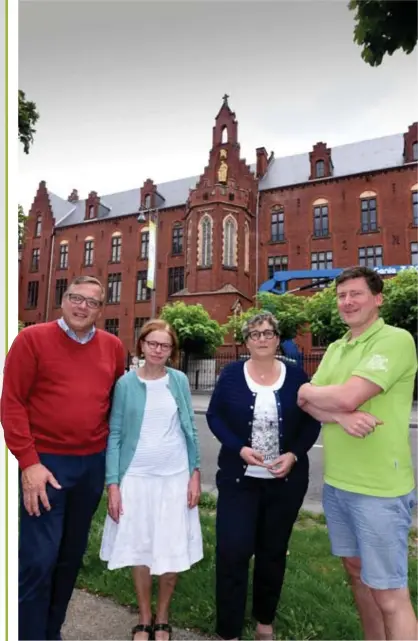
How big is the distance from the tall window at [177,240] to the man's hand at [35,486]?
102ft

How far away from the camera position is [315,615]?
237cm

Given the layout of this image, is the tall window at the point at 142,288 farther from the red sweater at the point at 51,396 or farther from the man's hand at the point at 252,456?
the man's hand at the point at 252,456

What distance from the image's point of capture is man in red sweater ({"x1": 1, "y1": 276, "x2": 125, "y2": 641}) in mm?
1940

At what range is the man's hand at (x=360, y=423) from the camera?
171cm

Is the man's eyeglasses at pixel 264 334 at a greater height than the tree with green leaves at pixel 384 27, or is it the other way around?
the tree with green leaves at pixel 384 27

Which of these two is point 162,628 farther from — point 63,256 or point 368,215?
point 63,256

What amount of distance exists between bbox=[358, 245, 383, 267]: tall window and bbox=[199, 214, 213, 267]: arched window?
1026 cm

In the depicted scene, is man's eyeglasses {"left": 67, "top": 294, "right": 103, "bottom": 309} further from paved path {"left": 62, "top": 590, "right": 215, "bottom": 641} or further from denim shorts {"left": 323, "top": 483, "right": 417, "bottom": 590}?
paved path {"left": 62, "top": 590, "right": 215, "bottom": 641}

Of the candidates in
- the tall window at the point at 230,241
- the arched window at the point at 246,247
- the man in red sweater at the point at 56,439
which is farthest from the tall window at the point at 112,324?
the man in red sweater at the point at 56,439

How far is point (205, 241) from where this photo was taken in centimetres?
2866

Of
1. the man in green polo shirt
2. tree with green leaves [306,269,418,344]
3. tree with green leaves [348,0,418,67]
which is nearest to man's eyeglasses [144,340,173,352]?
the man in green polo shirt

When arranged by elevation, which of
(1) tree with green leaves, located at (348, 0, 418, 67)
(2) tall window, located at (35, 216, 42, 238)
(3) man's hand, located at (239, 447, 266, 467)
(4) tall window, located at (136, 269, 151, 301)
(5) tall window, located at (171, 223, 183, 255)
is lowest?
(3) man's hand, located at (239, 447, 266, 467)

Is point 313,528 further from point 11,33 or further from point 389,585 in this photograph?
point 11,33

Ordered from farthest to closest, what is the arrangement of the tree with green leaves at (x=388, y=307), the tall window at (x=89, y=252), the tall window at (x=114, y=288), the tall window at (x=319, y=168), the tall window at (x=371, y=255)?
the tall window at (x=89, y=252), the tall window at (x=114, y=288), the tall window at (x=319, y=168), the tall window at (x=371, y=255), the tree with green leaves at (x=388, y=307)
